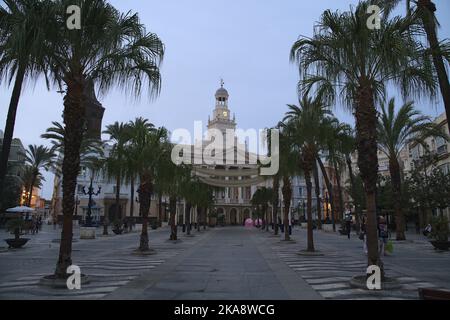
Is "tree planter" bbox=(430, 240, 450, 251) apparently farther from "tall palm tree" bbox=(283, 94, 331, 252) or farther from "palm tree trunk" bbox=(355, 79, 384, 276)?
"palm tree trunk" bbox=(355, 79, 384, 276)

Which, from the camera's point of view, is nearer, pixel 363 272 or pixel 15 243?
pixel 363 272

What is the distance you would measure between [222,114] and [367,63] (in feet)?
383


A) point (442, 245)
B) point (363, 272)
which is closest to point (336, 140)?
point (442, 245)

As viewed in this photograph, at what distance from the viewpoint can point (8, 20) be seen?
11.5 metres

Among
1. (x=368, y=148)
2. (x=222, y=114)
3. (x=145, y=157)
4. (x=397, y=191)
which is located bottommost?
(x=368, y=148)

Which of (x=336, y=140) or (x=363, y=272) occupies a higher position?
(x=336, y=140)

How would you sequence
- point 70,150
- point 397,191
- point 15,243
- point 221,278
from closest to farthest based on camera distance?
point 70,150 → point 221,278 → point 15,243 → point 397,191

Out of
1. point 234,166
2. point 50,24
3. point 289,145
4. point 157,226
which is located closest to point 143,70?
point 50,24

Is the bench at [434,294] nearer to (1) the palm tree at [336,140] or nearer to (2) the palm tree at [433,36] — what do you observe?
(2) the palm tree at [433,36]

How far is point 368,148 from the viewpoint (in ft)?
38.7

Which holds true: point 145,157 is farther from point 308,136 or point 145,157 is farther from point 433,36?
point 433,36

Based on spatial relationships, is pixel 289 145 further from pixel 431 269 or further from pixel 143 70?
pixel 143 70

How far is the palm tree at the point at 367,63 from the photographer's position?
11.5 metres

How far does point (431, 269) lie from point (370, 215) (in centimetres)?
490
